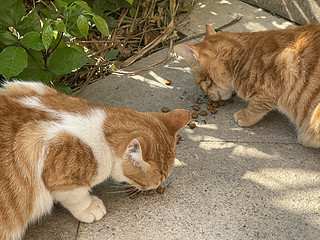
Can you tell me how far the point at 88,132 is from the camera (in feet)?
8.02

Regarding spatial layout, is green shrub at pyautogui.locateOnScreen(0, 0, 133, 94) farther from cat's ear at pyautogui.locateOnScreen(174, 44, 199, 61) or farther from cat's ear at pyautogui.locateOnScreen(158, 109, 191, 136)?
cat's ear at pyautogui.locateOnScreen(174, 44, 199, 61)

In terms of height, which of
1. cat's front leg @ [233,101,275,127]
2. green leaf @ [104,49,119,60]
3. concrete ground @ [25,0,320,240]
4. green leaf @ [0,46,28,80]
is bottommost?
concrete ground @ [25,0,320,240]

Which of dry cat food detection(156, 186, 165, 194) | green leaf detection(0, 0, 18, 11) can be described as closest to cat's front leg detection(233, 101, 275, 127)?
dry cat food detection(156, 186, 165, 194)

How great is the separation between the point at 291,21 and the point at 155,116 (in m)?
3.17

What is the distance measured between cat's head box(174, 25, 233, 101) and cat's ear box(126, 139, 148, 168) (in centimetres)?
142

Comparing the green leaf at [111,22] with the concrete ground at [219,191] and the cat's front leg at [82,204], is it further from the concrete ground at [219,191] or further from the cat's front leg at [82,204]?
the cat's front leg at [82,204]

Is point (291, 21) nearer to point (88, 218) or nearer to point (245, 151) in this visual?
point (245, 151)

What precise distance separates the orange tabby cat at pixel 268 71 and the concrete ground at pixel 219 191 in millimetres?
206

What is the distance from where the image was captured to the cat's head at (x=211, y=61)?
3451 millimetres

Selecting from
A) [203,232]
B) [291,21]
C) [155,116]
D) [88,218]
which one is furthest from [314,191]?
[291,21]

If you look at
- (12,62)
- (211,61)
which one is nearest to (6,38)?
(12,62)

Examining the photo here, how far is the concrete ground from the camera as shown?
259 cm

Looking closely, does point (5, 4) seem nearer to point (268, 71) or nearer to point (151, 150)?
point (151, 150)

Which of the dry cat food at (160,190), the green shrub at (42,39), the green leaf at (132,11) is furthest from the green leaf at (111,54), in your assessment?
the dry cat food at (160,190)
